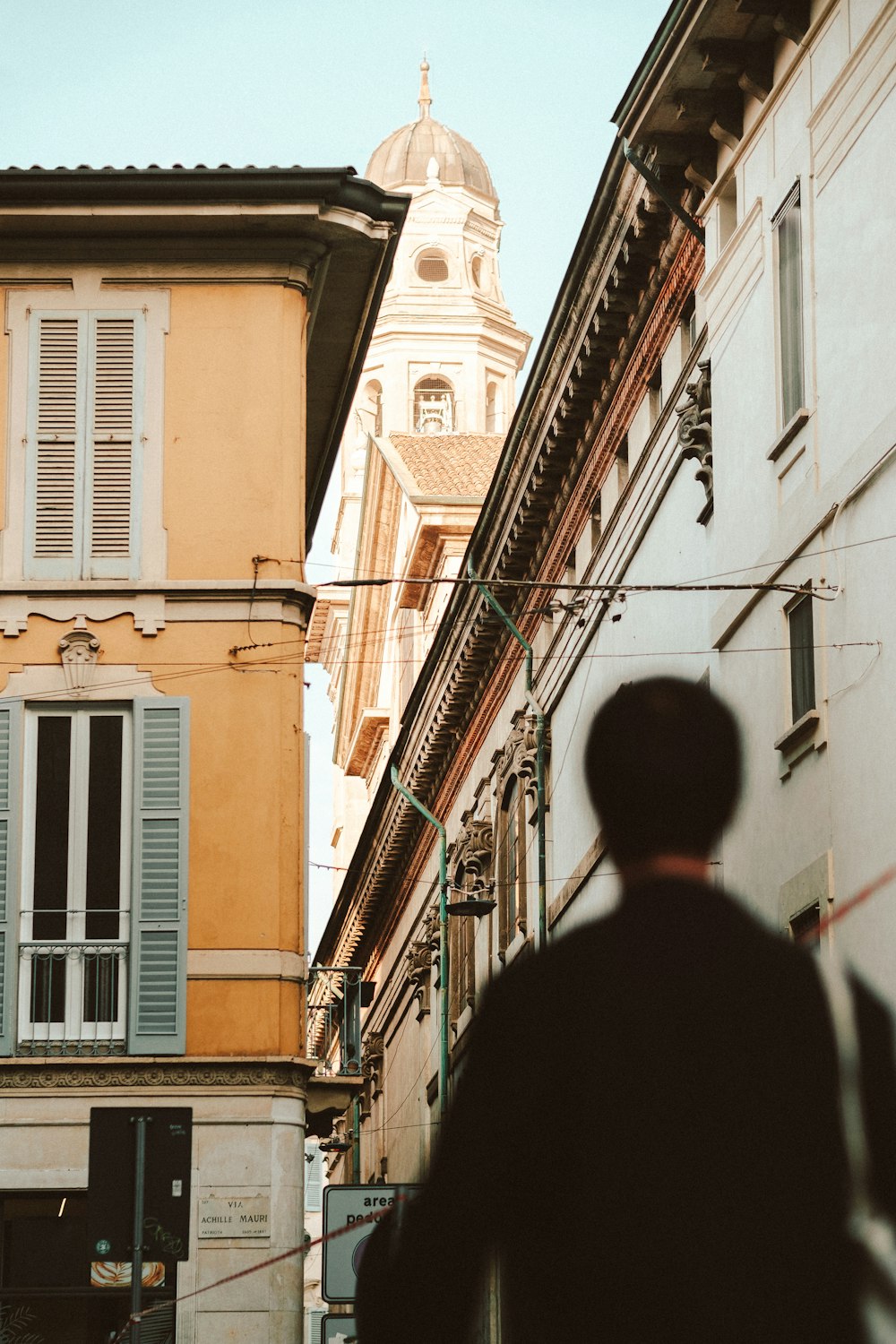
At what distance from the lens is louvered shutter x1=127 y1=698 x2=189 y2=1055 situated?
764 inches

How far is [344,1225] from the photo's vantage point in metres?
19.8

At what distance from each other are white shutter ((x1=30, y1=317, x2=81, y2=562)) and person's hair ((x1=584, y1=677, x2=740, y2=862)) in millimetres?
17942

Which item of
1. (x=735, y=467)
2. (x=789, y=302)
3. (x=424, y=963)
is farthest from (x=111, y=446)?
(x=424, y=963)

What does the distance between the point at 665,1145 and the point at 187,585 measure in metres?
17.8

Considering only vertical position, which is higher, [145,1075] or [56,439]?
[56,439]

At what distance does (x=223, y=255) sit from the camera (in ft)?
70.4

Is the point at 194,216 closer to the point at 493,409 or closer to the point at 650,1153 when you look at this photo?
the point at 650,1153

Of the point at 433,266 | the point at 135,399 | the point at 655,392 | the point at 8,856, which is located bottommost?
the point at 8,856

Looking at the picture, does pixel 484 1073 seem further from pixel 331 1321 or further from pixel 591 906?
pixel 591 906

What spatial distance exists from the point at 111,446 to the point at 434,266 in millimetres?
72537

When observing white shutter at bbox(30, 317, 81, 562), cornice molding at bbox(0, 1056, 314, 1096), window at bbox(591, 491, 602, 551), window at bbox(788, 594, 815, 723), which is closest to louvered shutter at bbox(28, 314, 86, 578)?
white shutter at bbox(30, 317, 81, 562)

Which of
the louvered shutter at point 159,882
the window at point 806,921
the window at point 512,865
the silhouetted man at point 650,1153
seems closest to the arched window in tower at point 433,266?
the window at point 512,865

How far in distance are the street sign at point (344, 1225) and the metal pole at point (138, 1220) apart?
6.48m

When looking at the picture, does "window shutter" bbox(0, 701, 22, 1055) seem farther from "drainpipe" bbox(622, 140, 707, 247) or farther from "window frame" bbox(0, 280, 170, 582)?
"drainpipe" bbox(622, 140, 707, 247)
